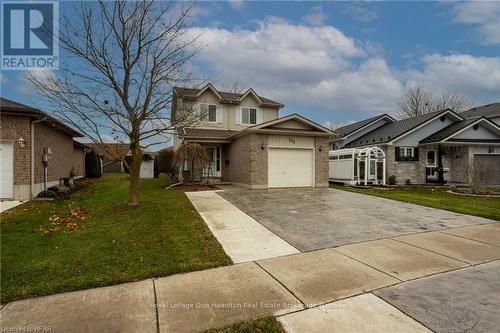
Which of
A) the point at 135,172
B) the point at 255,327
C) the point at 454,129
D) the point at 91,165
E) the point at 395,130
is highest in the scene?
the point at 395,130

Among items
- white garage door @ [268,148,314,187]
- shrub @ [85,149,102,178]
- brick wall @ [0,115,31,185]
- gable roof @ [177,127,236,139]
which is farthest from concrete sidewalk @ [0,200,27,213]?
shrub @ [85,149,102,178]

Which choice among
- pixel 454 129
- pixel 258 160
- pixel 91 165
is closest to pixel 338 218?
pixel 258 160

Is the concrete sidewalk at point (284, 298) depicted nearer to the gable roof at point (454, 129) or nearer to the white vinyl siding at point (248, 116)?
the white vinyl siding at point (248, 116)

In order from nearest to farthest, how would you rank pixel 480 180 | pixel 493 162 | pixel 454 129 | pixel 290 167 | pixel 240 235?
pixel 240 235 < pixel 480 180 < pixel 290 167 < pixel 454 129 < pixel 493 162

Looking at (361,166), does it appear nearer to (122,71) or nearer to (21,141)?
(122,71)

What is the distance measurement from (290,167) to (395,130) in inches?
466

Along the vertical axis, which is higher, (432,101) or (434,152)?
(432,101)

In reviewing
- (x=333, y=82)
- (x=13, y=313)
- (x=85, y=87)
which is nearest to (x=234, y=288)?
(x=13, y=313)

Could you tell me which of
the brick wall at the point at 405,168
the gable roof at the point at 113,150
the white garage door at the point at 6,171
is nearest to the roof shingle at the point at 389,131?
the brick wall at the point at 405,168

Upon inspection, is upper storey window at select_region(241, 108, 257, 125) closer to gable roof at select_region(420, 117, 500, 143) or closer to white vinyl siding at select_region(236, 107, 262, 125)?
white vinyl siding at select_region(236, 107, 262, 125)

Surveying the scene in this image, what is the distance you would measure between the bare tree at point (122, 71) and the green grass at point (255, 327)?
7349mm

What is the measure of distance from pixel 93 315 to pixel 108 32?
8364 millimetres

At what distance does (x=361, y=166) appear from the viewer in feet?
63.3

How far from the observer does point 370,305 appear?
10.9 ft
